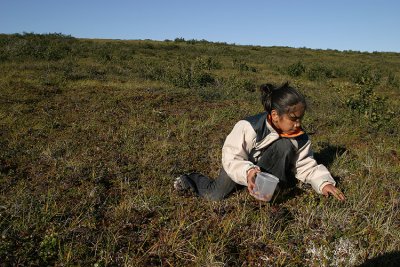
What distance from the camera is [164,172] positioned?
161 inches

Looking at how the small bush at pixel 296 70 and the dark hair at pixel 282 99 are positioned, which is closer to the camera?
the dark hair at pixel 282 99

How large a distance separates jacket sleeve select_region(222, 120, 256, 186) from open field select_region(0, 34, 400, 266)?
1.05 ft

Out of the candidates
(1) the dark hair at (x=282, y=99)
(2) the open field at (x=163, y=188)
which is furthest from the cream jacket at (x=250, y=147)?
(2) the open field at (x=163, y=188)

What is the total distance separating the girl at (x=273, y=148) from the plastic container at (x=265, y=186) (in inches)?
3.2

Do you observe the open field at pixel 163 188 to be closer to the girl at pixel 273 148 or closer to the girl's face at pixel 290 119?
the girl at pixel 273 148

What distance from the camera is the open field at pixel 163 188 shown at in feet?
8.51

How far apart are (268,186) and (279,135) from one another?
0.64m

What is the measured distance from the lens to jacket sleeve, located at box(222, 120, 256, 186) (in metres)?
3.10

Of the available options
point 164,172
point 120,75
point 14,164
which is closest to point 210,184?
point 164,172

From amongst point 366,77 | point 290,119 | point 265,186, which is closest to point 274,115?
point 290,119

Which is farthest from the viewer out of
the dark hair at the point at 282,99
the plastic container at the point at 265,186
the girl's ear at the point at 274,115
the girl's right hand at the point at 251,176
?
the girl's ear at the point at 274,115

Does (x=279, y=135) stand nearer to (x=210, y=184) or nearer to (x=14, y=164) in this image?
(x=210, y=184)

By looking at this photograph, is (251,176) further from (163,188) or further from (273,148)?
(163,188)

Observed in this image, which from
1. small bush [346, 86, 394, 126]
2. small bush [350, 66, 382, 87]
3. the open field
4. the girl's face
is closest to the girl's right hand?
the open field
